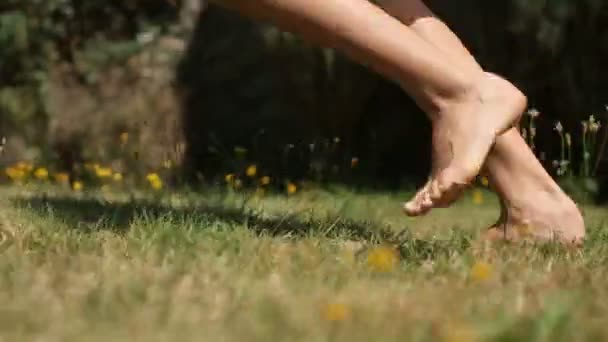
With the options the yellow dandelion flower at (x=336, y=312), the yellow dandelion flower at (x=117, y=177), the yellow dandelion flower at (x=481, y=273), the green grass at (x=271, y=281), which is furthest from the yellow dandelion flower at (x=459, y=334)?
the yellow dandelion flower at (x=117, y=177)

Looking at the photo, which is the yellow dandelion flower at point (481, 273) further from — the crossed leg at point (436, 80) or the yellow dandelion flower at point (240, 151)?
the yellow dandelion flower at point (240, 151)

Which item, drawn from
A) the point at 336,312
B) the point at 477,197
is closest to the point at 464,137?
the point at 336,312

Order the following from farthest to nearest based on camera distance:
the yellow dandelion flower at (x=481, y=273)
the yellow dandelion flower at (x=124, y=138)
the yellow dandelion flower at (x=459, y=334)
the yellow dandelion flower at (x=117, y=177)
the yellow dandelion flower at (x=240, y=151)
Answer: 1. the yellow dandelion flower at (x=124, y=138)
2. the yellow dandelion flower at (x=240, y=151)
3. the yellow dandelion flower at (x=117, y=177)
4. the yellow dandelion flower at (x=481, y=273)
5. the yellow dandelion flower at (x=459, y=334)

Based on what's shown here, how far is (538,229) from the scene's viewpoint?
2127 mm

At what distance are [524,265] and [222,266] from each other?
1.92 feet

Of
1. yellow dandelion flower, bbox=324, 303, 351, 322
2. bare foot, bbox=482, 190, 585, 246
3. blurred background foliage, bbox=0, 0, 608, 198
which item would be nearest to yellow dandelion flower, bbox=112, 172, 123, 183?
blurred background foliage, bbox=0, 0, 608, 198

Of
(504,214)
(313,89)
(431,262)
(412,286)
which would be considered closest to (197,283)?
(412,286)

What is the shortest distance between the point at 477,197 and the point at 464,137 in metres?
1.63

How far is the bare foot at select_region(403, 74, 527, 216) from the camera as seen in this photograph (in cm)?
191

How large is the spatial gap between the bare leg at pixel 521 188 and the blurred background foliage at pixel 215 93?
1785mm

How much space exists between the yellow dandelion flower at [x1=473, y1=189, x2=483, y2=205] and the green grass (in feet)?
3.35

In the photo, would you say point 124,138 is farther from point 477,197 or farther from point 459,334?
point 459,334

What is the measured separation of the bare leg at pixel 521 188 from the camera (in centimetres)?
211

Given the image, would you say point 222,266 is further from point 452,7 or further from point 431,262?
point 452,7
